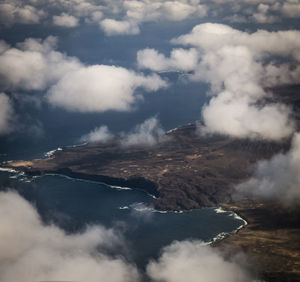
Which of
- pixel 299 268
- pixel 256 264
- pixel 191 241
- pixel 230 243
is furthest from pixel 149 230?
pixel 299 268

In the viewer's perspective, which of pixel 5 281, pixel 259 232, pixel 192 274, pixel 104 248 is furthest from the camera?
pixel 259 232

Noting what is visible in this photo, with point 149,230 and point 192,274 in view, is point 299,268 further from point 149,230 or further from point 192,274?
point 149,230

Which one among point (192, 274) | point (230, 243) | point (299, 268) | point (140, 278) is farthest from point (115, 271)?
point (299, 268)

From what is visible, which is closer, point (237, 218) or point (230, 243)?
point (230, 243)

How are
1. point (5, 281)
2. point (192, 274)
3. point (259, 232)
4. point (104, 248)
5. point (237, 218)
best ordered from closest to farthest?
point (5, 281), point (192, 274), point (104, 248), point (259, 232), point (237, 218)

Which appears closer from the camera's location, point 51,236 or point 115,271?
point 115,271

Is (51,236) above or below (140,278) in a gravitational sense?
above

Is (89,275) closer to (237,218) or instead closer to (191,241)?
(191,241)

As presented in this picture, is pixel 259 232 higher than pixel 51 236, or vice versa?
pixel 51 236

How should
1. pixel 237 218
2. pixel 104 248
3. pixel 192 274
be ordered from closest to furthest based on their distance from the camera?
pixel 192 274
pixel 104 248
pixel 237 218
